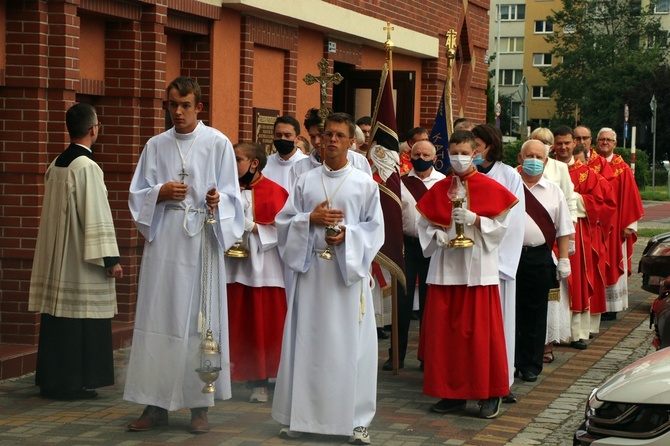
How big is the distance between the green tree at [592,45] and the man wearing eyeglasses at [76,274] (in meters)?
82.6

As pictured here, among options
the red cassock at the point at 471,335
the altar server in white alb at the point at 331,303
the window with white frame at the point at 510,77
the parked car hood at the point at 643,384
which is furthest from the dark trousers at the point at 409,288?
the window with white frame at the point at 510,77

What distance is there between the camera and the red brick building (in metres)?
10.5

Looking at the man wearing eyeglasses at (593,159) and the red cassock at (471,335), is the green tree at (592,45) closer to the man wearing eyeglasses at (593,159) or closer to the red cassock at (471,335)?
the man wearing eyeglasses at (593,159)

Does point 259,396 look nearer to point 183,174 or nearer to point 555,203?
point 183,174

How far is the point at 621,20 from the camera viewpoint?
9669cm

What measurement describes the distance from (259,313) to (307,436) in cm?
168

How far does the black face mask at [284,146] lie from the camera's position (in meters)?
10.5

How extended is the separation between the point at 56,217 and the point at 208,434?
216cm

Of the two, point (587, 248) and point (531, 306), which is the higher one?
point (587, 248)

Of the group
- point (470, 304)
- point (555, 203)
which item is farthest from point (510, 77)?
point (470, 304)

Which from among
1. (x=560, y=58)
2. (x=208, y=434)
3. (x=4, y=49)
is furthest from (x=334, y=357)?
(x=560, y=58)

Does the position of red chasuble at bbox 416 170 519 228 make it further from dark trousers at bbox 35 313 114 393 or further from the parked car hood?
dark trousers at bbox 35 313 114 393

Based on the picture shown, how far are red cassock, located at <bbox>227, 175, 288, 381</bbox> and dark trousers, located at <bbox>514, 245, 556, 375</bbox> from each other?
2.10 m

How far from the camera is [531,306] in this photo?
10617mm
